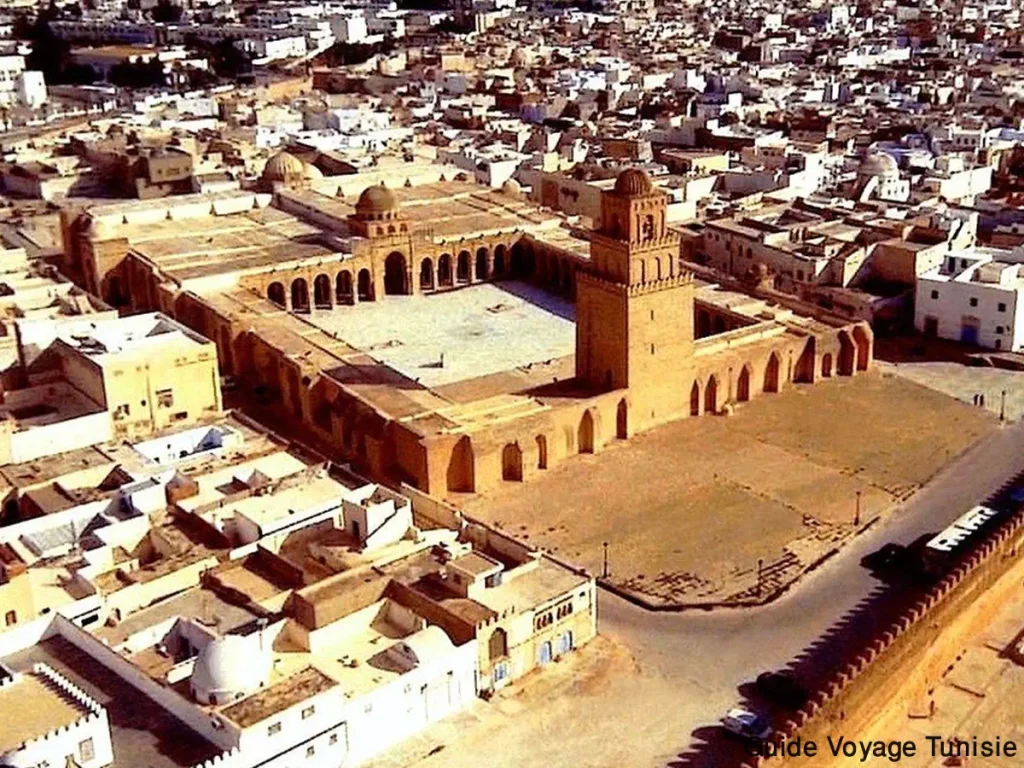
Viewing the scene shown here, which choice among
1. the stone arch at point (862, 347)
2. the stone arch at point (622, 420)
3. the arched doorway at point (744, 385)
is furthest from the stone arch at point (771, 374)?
the stone arch at point (622, 420)

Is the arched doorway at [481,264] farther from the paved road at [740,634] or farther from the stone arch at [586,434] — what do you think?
the paved road at [740,634]

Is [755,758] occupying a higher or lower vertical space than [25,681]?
lower

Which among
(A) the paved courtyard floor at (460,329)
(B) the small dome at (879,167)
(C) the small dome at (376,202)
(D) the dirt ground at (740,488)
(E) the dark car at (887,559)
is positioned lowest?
(E) the dark car at (887,559)

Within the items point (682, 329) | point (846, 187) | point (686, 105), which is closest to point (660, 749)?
point (682, 329)

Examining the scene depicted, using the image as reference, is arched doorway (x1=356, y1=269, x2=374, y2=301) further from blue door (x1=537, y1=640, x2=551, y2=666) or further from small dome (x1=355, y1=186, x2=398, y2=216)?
blue door (x1=537, y1=640, x2=551, y2=666)

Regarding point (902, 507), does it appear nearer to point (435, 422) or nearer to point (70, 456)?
point (435, 422)

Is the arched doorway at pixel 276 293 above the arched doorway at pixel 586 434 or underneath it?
above
